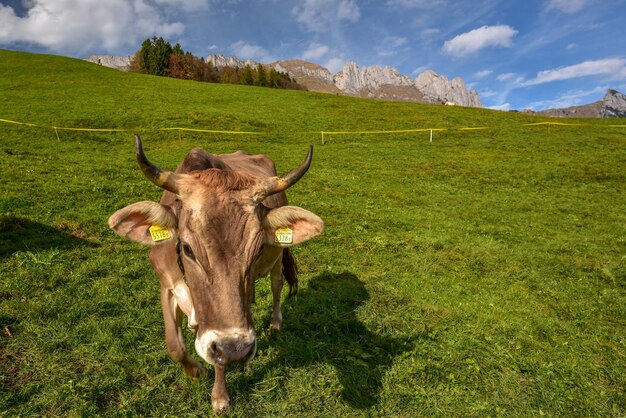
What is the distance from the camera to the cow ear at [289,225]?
375cm

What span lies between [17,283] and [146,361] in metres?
2.99

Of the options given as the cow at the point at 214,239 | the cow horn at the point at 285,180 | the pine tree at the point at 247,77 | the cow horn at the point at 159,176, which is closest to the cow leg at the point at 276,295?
the cow at the point at 214,239

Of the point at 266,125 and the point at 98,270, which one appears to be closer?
the point at 98,270

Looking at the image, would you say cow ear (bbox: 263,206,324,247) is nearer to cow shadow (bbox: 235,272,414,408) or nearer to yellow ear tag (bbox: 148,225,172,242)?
yellow ear tag (bbox: 148,225,172,242)

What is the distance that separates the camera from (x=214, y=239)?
310 centimetres

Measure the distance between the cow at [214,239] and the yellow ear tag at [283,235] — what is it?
0.4 inches

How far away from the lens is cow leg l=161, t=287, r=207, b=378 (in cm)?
414

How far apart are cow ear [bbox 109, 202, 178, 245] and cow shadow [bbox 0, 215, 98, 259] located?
501 cm

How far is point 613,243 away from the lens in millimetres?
10828

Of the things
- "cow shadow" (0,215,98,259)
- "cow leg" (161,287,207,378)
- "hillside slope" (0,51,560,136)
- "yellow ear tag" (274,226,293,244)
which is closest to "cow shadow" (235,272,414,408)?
"cow leg" (161,287,207,378)

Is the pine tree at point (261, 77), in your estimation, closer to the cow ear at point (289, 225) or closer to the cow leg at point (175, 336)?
the cow leg at point (175, 336)

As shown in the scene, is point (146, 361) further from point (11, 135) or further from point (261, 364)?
point (11, 135)

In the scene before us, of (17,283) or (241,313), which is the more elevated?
(241,313)

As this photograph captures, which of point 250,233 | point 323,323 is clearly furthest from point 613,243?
point 250,233
